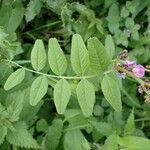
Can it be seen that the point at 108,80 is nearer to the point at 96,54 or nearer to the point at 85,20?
the point at 96,54

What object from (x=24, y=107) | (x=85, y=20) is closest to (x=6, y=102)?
(x=24, y=107)

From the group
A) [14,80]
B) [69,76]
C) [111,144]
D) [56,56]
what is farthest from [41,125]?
[56,56]

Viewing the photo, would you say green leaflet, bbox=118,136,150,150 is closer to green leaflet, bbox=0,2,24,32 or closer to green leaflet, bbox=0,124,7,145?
green leaflet, bbox=0,124,7,145

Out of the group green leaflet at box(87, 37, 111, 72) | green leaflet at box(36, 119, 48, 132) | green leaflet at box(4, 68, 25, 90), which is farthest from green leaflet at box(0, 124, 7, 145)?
green leaflet at box(87, 37, 111, 72)

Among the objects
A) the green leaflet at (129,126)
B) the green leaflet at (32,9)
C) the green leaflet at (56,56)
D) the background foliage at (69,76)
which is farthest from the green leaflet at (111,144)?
the green leaflet at (32,9)

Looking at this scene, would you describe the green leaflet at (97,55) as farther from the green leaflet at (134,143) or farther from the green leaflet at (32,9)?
the green leaflet at (32,9)

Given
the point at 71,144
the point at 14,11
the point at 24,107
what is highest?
the point at 14,11
